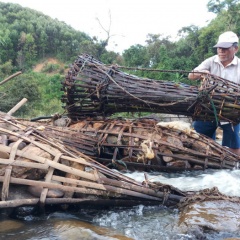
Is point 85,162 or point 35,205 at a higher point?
point 85,162

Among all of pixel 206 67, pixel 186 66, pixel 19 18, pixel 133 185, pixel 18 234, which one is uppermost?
pixel 19 18

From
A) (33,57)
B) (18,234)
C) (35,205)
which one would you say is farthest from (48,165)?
(33,57)

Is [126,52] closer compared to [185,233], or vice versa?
[185,233]

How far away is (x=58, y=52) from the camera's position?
103 feet

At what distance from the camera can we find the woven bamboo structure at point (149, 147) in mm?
3525

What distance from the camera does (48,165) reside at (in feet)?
7.71

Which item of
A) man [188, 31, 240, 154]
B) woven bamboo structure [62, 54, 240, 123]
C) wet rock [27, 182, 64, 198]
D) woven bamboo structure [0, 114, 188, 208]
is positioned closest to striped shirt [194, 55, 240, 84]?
man [188, 31, 240, 154]

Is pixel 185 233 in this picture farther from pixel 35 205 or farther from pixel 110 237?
pixel 35 205

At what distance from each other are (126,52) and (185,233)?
58.7ft

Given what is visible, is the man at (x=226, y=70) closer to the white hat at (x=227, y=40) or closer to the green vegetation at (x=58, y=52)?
the white hat at (x=227, y=40)

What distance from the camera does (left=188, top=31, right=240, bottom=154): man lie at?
373 centimetres

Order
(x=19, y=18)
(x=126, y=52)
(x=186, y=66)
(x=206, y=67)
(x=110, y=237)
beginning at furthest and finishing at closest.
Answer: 1. (x=19, y=18)
2. (x=126, y=52)
3. (x=186, y=66)
4. (x=206, y=67)
5. (x=110, y=237)

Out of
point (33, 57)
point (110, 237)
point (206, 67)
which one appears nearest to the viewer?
point (110, 237)

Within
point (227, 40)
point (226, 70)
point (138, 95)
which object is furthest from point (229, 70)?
point (138, 95)
